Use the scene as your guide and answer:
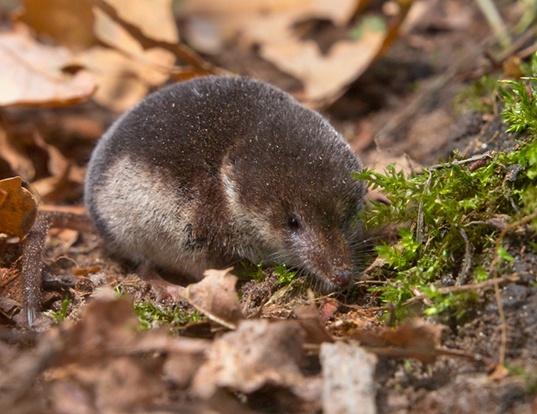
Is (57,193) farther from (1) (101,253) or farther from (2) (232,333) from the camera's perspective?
(2) (232,333)

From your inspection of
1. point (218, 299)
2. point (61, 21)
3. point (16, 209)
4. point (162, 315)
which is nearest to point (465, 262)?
point (218, 299)

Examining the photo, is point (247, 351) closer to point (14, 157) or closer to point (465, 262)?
point (465, 262)

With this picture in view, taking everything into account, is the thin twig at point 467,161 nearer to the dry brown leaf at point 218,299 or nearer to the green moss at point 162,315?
the dry brown leaf at point 218,299

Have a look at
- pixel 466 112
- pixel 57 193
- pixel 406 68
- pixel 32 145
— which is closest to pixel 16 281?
pixel 57 193

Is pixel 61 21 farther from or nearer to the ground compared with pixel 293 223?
nearer to the ground

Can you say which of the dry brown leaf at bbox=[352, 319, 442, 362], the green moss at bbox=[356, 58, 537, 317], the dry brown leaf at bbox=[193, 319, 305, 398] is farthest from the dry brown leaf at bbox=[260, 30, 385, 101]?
the dry brown leaf at bbox=[193, 319, 305, 398]

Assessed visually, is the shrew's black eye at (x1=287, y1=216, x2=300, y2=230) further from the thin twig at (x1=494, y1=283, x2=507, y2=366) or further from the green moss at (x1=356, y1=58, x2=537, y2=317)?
the thin twig at (x1=494, y1=283, x2=507, y2=366)
